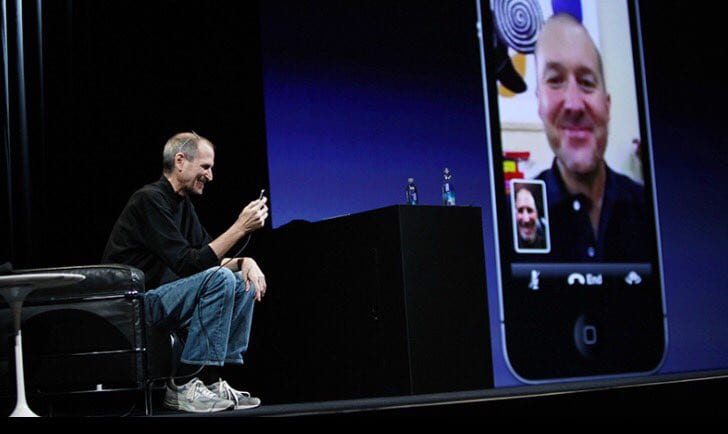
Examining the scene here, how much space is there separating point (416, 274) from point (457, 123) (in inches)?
50.5

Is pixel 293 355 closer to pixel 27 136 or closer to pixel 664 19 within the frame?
pixel 27 136

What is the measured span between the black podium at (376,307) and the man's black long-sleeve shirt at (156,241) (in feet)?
2.02

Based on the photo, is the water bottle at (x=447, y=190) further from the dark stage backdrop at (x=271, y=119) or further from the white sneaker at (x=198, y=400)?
the white sneaker at (x=198, y=400)

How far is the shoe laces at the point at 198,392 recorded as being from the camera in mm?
2990

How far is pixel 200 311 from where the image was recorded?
9.74 ft

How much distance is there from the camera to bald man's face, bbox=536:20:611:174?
4.64 meters

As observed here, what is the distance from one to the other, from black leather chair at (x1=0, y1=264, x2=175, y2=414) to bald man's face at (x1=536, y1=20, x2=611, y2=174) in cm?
247

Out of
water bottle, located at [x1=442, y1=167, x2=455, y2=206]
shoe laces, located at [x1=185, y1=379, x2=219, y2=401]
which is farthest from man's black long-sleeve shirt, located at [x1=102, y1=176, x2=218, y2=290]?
water bottle, located at [x1=442, y1=167, x2=455, y2=206]

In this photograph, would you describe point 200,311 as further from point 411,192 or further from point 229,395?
point 411,192

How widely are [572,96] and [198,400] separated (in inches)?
102

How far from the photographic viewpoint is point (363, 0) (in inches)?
170

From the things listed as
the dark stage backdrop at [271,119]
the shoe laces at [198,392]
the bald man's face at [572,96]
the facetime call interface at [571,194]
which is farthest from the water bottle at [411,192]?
the shoe laces at [198,392]

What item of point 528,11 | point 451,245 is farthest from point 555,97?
point 451,245

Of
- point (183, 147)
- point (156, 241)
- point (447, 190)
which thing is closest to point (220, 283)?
point (156, 241)
